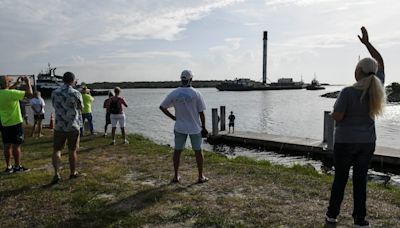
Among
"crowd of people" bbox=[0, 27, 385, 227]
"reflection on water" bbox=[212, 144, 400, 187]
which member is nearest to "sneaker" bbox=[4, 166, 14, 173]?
"crowd of people" bbox=[0, 27, 385, 227]

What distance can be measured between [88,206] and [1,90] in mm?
3215

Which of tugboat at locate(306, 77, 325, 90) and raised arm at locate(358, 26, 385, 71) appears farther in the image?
tugboat at locate(306, 77, 325, 90)

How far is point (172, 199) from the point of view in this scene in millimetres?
5945

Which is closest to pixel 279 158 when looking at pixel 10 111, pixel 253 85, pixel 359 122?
pixel 10 111

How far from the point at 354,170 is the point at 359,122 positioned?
23.1 inches

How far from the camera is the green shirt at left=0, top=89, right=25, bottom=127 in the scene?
7.31 m

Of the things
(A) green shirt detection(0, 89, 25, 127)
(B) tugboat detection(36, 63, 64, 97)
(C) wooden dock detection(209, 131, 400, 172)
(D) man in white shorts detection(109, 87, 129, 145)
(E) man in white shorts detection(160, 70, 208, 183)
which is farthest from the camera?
(B) tugboat detection(36, 63, 64, 97)

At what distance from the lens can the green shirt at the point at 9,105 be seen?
24.0 ft

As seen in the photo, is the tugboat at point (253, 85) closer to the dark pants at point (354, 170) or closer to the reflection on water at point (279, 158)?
the reflection on water at point (279, 158)

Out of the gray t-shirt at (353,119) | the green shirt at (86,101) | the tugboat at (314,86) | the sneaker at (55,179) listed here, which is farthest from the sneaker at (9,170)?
the tugboat at (314,86)

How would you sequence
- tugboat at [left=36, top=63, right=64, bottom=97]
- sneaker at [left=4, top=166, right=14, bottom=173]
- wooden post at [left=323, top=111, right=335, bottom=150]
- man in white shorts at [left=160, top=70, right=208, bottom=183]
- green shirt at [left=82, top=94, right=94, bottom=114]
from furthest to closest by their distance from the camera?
1. tugboat at [left=36, top=63, right=64, bottom=97]
2. wooden post at [left=323, top=111, right=335, bottom=150]
3. green shirt at [left=82, top=94, right=94, bottom=114]
4. sneaker at [left=4, top=166, right=14, bottom=173]
5. man in white shorts at [left=160, top=70, right=208, bottom=183]

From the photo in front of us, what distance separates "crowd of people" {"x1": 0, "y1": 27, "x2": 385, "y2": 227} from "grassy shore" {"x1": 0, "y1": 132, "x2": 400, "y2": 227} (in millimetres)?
461

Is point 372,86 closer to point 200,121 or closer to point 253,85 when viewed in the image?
point 200,121

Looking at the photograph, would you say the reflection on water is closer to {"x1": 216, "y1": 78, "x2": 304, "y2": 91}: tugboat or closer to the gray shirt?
the gray shirt
